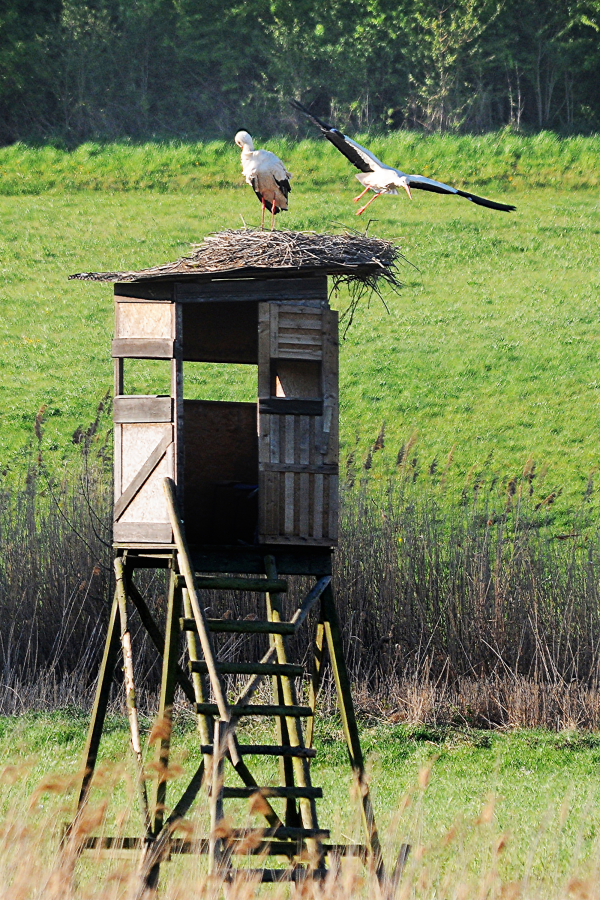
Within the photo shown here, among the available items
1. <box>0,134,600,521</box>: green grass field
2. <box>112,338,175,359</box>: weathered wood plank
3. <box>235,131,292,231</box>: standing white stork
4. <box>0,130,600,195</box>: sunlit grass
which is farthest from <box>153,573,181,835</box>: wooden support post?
<box>0,130,600,195</box>: sunlit grass

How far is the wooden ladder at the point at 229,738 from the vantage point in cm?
709

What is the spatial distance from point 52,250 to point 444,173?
12.1 metres

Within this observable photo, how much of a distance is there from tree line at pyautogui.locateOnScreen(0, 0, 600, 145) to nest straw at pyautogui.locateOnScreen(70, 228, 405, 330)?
112 feet

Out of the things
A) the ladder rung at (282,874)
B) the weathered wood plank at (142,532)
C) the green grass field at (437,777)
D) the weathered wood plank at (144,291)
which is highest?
the weathered wood plank at (144,291)

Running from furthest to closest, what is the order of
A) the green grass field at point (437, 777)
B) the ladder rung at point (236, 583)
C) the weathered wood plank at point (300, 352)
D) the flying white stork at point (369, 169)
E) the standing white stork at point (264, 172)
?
the standing white stork at point (264, 172) < the flying white stork at point (369, 169) < the green grass field at point (437, 777) < the weathered wood plank at point (300, 352) < the ladder rung at point (236, 583)

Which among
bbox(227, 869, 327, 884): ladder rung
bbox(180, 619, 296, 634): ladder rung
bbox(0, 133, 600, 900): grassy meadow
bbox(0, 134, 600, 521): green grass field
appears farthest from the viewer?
bbox(0, 134, 600, 521): green grass field

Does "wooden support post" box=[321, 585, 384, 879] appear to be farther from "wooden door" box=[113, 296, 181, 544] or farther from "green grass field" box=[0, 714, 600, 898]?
"wooden door" box=[113, 296, 181, 544]

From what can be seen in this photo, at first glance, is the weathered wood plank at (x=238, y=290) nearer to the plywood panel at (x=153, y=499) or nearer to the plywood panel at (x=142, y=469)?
the plywood panel at (x=142, y=469)

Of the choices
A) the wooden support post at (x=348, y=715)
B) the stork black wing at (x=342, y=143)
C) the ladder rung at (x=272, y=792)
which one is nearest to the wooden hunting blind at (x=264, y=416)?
the wooden support post at (x=348, y=715)

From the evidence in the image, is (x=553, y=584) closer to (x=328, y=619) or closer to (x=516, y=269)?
(x=328, y=619)

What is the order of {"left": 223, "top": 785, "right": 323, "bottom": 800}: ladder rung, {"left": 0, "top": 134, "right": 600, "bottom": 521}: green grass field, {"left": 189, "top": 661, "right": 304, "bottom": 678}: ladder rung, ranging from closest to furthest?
{"left": 223, "top": 785, "right": 323, "bottom": 800}: ladder rung
{"left": 189, "top": 661, "right": 304, "bottom": 678}: ladder rung
{"left": 0, "top": 134, "right": 600, "bottom": 521}: green grass field

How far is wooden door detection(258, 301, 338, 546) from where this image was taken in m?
9.11

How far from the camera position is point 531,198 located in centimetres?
3616

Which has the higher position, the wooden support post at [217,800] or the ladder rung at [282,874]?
the wooden support post at [217,800]
